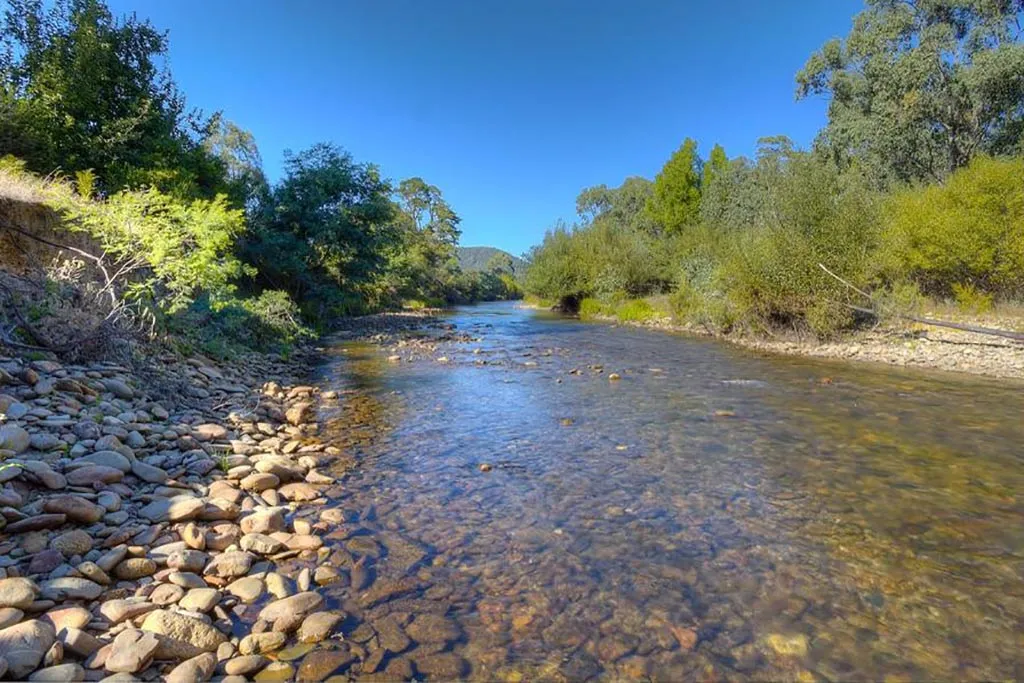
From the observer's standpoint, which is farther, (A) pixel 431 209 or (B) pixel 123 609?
(A) pixel 431 209

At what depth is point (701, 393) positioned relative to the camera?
424 inches

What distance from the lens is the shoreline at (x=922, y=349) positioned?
13.1m

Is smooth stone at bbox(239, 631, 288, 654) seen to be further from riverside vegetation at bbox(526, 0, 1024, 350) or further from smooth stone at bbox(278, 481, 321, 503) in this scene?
riverside vegetation at bbox(526, 0, 1024, 350)

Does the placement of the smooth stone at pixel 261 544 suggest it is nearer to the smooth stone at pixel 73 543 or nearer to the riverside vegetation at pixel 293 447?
the riverside vegetation at pixel 293 447

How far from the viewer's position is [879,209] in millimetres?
17812

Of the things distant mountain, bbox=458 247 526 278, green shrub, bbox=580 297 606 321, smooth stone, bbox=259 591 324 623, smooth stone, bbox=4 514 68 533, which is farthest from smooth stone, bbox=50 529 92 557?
distant mountain, bbox=458 247 526 278

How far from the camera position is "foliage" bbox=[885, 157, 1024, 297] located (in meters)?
16.1

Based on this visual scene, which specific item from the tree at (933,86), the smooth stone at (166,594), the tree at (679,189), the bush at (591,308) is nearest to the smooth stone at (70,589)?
the smooth stone at (166,594)

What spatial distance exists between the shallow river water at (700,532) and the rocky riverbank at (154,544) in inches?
17.8

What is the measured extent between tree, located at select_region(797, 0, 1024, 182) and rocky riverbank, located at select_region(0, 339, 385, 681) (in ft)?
96.8

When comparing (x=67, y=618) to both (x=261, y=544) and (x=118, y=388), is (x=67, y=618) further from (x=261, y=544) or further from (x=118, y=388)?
(x=118, y=388)

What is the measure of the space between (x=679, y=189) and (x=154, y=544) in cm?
5092

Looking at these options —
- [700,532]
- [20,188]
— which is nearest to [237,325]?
[20,188]

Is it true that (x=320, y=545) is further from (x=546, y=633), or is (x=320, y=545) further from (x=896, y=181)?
(x=896, y=181)
